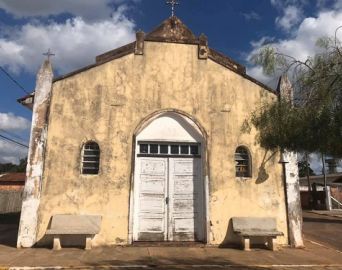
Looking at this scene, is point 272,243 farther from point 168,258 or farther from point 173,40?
point 173,40

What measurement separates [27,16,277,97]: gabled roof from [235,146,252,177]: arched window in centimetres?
213

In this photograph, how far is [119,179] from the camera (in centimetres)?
1030

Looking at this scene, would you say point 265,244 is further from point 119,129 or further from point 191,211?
point 119,129

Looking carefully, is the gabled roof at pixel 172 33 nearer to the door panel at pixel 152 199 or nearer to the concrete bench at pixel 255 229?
the door panel at pixel 152 199

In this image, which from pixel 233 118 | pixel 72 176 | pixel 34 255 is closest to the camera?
pixel 34 255

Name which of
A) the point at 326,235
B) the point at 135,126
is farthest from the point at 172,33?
the point at 326,235

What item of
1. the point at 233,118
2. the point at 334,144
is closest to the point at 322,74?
the point at 334,144

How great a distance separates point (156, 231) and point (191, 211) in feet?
3.78

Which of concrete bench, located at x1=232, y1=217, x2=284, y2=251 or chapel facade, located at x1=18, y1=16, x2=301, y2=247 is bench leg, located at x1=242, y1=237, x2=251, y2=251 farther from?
chapel facade, located at x1=18, y1=16, x2=301, y2=247

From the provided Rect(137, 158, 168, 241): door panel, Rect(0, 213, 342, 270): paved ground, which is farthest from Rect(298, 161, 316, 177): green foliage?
Rect(137, 158, 168, 241): door panel

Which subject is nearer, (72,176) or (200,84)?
(72,176)

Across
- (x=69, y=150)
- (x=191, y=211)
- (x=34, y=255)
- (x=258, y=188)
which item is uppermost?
(x=69, y=150)

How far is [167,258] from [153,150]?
337 centimetres

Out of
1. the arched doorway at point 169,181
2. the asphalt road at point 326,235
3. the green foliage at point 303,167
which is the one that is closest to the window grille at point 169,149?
the arched doorway at point 169,181
